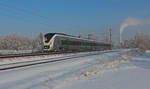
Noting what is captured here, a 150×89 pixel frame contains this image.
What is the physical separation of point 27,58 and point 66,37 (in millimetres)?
A: 11970

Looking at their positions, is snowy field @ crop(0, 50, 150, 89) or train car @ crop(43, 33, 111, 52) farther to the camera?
train car @ crop(43, 33, 111, 52)

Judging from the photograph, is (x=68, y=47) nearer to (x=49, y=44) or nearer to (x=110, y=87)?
(x=49, y=44)

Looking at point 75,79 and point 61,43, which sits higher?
point 61,43

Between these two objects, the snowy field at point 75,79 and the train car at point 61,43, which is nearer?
the snowy field at point 75,79

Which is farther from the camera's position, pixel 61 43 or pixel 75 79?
pixel 61 43

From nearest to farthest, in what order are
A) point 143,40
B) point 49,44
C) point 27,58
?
1. point 27,58
2. point 49,44
3. point 143,40

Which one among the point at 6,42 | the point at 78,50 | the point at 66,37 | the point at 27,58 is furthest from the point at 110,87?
the point at 6,42

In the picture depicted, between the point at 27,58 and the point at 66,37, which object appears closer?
the point at 27,58

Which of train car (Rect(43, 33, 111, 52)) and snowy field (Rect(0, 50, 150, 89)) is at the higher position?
train car (Rect(43, 33, 111, 52))

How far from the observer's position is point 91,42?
41156mm

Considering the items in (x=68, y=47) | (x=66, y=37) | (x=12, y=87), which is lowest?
(x=12, y=87)

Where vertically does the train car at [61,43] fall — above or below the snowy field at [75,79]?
above

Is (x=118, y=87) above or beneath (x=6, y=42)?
beneath

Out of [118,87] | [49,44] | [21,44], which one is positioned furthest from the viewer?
[21,44]
